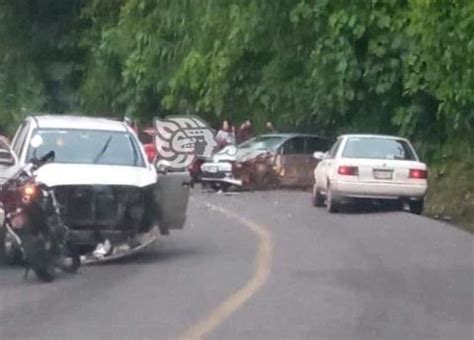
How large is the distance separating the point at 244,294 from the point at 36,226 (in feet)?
9.75

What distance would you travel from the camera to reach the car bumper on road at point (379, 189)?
30.1 m

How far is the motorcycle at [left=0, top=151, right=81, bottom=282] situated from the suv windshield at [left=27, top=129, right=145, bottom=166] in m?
1.96

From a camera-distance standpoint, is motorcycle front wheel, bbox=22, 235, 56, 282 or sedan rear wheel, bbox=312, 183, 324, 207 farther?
sedan rear wheel, bbox=312, 183, 324, 207

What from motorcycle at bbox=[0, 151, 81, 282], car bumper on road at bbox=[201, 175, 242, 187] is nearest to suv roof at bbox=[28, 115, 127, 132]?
motorcycle at bbox=[0, 151, 81, 282]

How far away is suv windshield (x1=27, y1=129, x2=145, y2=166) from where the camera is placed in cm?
2148

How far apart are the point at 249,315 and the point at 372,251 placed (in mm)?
7210

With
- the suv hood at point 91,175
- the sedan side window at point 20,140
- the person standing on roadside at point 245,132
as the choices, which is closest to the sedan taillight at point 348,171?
the sedan side window at point 20,140

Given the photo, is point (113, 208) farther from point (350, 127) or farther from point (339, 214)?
point (350, 127)

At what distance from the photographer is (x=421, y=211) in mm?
30844

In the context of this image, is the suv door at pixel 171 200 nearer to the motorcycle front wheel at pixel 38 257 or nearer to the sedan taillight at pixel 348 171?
Result: the motorcycle front wheel at pixel 38 257

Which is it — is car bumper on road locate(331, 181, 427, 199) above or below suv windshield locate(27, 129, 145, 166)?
below

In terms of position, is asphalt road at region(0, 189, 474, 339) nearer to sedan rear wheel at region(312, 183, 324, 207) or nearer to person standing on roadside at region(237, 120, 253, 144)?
sedan rear wheel at region(312, 183, 324, 207)

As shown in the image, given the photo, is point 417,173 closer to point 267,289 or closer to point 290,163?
point 290,163

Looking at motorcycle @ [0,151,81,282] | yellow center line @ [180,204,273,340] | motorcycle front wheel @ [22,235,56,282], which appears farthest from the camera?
motorcycle @ [0,151,81,282]
